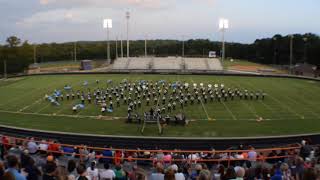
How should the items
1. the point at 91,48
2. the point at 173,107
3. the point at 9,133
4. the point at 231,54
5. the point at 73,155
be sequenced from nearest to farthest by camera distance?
the point at 73,155 < the point at 9,133 < the point at 173,107 < the point at 231,54 < the point at 91,48

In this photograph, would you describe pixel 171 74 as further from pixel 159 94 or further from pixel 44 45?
pixel 44 45

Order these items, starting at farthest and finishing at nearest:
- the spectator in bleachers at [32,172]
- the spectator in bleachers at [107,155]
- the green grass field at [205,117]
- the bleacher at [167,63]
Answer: the bleacher at [167,63], the green grass field at [205,117], the spectator in bleachers at [107,155], the spectator in bleachers at [32,172]

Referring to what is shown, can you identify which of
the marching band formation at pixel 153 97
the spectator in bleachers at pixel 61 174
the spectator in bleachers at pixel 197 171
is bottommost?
the marching band formation at pixel 153 97

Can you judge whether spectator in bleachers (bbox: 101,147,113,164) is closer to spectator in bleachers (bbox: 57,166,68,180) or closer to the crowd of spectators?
the crowd of spectators

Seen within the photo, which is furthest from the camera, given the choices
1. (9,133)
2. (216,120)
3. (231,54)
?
(231,54)

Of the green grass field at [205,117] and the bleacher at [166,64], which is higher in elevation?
the bleacher at [166,64]

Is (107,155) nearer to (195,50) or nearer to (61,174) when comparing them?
(61,174)

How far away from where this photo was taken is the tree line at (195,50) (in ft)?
263

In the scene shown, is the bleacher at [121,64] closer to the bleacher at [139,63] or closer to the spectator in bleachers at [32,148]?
the bleacher at [139,63]

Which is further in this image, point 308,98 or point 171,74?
point 171,74

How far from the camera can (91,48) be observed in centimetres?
11650

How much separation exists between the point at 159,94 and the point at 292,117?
11.6 metres

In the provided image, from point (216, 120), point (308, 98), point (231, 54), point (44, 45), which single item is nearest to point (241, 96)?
point (308, 98)

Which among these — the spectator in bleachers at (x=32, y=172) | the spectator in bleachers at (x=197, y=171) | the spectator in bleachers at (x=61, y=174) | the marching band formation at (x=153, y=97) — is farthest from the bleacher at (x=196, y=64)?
the spectator in bleachers at (x=61, y=174)
